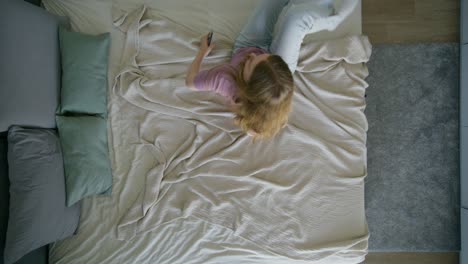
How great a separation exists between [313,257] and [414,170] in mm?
814

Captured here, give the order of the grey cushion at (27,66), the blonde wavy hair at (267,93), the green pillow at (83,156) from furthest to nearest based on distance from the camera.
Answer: the green pillow at (83,156), the grey cushion at (27,66), the blonde wavy hair at (267,93)

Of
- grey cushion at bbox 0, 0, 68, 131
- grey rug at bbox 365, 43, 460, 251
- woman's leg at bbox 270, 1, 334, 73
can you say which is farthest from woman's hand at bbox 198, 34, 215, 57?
grey rug at bbox 365, 43, 460, 251

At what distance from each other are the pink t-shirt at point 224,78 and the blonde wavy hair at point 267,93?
13 centimetres

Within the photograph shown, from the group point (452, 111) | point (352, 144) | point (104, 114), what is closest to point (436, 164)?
point (452, 111)

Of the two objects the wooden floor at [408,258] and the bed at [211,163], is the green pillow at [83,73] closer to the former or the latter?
the bed at [211,163]

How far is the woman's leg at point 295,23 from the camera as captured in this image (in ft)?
4.20

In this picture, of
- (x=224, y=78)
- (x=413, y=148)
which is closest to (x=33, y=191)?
(x=224, y=78)

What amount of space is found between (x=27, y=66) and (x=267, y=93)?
938 millimetres

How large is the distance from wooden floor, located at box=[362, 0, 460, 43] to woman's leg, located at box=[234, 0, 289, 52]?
2.34ft

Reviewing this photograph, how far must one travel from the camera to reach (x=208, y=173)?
155 cm

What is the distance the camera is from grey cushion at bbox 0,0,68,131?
1.21 meters

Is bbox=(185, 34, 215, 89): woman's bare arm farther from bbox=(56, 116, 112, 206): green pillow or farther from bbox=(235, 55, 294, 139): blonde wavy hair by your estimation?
bbox=(56, 116, 112, 206): green pillow

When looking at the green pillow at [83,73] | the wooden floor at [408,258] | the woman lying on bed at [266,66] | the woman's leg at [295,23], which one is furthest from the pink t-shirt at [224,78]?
the wooden floor at [408,258]

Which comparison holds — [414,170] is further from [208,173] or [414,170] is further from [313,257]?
[208,173]
